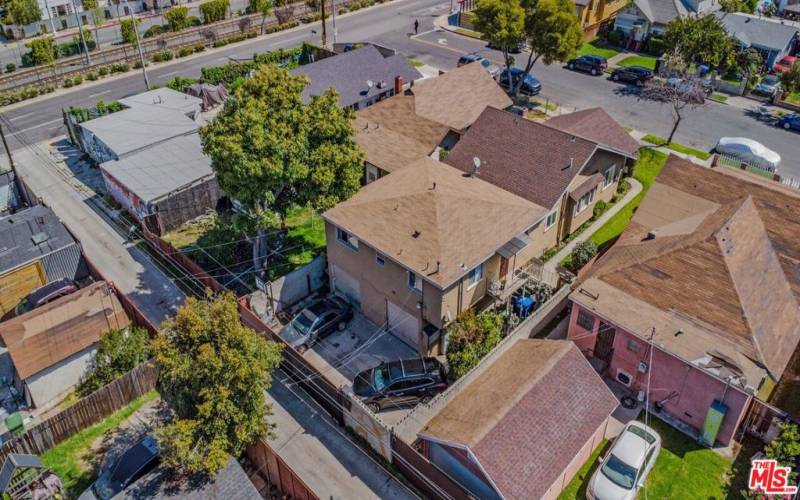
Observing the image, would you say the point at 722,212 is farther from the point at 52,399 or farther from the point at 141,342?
the point at 52,399

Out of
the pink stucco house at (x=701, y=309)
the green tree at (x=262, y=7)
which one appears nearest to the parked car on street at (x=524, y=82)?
the pink stucco house at (x=701, y=309)

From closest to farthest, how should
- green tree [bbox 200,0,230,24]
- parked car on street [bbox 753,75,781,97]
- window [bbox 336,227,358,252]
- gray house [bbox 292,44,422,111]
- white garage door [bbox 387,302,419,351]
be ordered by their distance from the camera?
white garage door [bbox 387,302,419,351]
window [bbox 336,227,358,252]
gray house [bbox 292,44,422,111]
parked car on street [bbox 753,75,781,97]
green tree [bbox 200,0,230,24]

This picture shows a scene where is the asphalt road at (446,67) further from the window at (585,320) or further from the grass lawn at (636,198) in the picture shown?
the window at (585,320)

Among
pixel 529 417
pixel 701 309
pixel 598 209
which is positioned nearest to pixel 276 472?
pixel 529 417

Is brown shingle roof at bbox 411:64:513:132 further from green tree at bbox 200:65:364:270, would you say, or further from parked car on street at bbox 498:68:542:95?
green tree at bbox 200:65:364:270

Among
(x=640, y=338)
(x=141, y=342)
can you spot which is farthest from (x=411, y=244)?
(x=141, y=342)

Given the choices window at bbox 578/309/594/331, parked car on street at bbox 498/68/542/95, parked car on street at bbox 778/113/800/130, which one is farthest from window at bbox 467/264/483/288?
parked car on street at bbox 778/113/800/130

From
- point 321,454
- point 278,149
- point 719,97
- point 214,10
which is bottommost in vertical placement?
point 321,454

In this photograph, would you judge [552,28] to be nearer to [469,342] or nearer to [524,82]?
[524,82]
